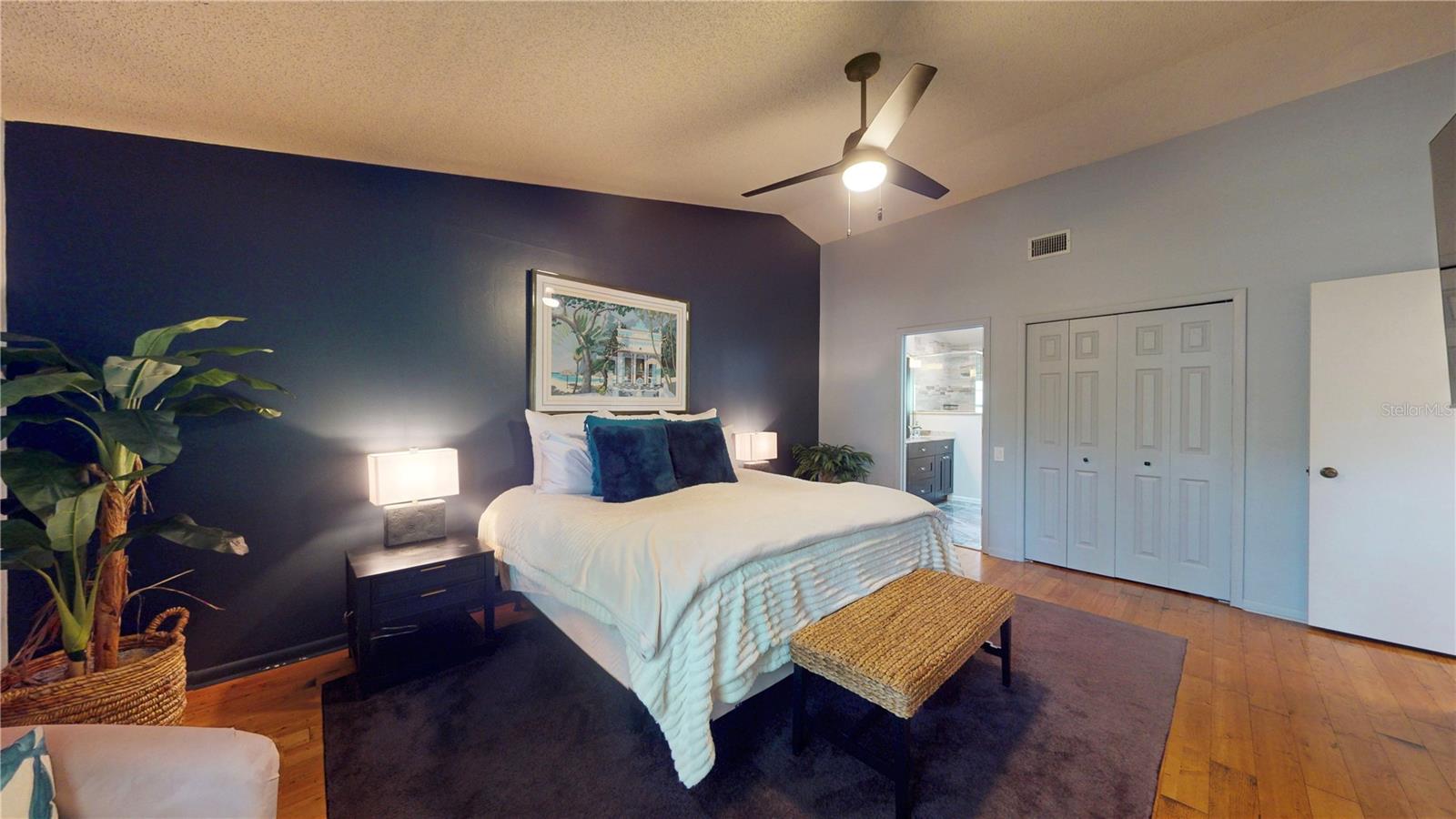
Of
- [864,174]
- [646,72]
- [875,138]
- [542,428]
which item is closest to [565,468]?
[542,428]

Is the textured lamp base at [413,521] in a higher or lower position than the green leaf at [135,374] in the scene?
lower

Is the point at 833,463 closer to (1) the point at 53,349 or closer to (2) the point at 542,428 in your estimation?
(2) the point at 542,428

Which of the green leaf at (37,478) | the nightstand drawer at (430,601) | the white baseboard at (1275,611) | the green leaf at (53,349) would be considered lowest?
the white baseboard at (1275,611)

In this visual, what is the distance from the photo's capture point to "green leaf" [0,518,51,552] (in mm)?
1299

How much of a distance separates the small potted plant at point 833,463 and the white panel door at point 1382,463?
109 inches

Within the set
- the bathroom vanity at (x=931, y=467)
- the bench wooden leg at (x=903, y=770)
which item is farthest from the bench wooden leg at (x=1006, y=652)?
the bathroom vanity at (x=931, y=467)

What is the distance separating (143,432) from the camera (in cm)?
136

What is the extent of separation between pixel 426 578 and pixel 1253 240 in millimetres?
4908

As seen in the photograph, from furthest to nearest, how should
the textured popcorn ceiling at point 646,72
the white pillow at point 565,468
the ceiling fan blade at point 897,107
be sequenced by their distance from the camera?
1. the white pillow at point 565,468
2. the ceiling fan blade at point 897,107
3. the textured popcorn ceiling at point 646,72

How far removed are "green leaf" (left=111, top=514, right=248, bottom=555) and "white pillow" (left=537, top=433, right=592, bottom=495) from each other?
50.5 inches

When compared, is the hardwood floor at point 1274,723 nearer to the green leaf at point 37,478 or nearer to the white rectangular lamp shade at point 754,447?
the green leaf at point 37,478

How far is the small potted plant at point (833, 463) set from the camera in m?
4.54

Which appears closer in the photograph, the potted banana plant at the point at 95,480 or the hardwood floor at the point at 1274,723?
the potted banana plant at the point at 95,480

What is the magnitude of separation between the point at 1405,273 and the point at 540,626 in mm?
→ 4805
